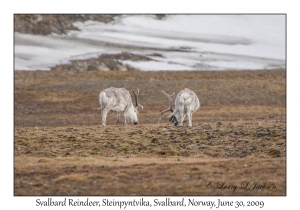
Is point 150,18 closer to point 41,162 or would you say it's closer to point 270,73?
point 270,73

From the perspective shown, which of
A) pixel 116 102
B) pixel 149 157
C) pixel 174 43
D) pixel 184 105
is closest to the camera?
pixel 149 157

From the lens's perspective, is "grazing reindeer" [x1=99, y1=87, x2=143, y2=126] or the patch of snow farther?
the patch of snow

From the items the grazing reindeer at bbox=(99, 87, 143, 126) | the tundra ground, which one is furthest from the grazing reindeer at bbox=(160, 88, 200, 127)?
the grazing reindeer at bbox=(99, 87, 143, 126)

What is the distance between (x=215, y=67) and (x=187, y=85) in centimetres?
2177

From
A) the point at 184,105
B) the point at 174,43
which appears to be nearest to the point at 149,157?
the point at 184,105

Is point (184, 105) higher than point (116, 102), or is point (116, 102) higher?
point (116, 102)

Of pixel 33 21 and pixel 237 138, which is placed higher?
pixel 33 21

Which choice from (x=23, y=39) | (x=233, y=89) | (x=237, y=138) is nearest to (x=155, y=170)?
(x=237, y=138)

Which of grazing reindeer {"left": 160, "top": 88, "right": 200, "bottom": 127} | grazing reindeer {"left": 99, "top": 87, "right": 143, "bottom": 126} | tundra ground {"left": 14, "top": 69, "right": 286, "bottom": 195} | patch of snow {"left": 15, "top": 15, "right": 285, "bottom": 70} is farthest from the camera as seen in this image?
patch of snow {"left": 15, "top": 15, "right": 285, "bottom": 70}

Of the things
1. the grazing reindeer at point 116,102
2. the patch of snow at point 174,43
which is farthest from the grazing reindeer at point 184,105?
the patch of snow at point 174,43

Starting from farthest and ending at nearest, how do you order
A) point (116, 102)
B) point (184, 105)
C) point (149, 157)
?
1. point (116, 102)
2. point (184, 105)
3. point (149, 157)

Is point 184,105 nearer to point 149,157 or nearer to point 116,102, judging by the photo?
point 116,102

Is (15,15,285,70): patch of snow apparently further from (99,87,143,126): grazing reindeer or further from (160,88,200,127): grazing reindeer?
(160,88,200,127): grazing reindeer

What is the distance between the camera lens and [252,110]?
169 feet
